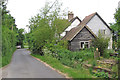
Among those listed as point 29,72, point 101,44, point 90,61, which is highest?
point 101,44

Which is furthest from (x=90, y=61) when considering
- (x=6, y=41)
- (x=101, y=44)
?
(x=6, y=41)

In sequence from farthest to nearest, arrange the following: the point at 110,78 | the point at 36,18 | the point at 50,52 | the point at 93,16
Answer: the point at 93,16, the point at 36,18, the point at 50,52, the point at 110,78

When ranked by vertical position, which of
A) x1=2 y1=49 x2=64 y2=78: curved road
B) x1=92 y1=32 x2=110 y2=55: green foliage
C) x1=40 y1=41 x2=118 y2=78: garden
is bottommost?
x1=2 y1=49 x2=64 y2=78: curved road

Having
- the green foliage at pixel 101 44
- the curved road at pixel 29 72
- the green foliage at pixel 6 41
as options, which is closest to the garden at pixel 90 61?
the green foliage at pixel 101 44

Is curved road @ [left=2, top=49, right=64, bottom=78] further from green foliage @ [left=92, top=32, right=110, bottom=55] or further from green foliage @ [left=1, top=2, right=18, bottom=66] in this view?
green foliage @ [left=92, top=32, right=110, bottom=55]

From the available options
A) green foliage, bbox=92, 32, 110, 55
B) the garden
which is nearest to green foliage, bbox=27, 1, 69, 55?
the garden

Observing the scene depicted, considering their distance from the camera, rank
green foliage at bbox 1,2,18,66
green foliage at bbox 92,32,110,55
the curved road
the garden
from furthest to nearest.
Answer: green foliage at bbox 1,2,18,66 → green foliage at bbox 92,32,110,55 → the curved road → the garden

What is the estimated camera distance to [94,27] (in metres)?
30.7

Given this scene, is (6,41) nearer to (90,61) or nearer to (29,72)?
(29,72)

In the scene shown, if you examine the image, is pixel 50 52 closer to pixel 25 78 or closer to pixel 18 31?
pixel 25 78

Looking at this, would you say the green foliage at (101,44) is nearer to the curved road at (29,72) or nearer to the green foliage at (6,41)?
the curved road at (29,72)

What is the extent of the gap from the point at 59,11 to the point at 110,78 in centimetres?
1666

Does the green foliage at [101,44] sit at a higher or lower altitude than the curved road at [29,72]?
higher

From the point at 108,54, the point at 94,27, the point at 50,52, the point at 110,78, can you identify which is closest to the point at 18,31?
the point at 94,27
